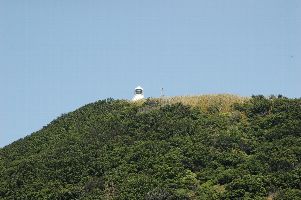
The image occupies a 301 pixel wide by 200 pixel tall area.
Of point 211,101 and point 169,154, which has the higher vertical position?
point 211,101

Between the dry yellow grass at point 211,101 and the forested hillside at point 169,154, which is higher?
the dry yellow grass at point 211,101

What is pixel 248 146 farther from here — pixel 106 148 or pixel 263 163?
pixel 106 148

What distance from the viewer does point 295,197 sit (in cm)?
2794

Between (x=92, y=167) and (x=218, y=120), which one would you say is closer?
(x=92, y=167)

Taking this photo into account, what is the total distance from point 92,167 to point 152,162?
362 centimetres

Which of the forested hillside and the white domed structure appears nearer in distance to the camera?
the forested hillside

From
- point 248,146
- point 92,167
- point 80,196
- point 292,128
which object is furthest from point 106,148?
point 292,128

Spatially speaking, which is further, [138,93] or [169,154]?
[138,93]

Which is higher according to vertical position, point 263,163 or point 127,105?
point 127,105

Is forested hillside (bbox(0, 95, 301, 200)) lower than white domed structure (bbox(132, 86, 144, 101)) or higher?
lower

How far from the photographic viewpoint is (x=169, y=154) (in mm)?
33906

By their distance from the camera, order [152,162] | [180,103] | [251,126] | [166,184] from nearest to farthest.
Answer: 1. [166,184]
2. [152,162]
3. [251,126]
4. [180,103]

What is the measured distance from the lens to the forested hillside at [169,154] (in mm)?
30719

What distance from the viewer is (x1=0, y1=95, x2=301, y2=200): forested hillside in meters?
30.7
